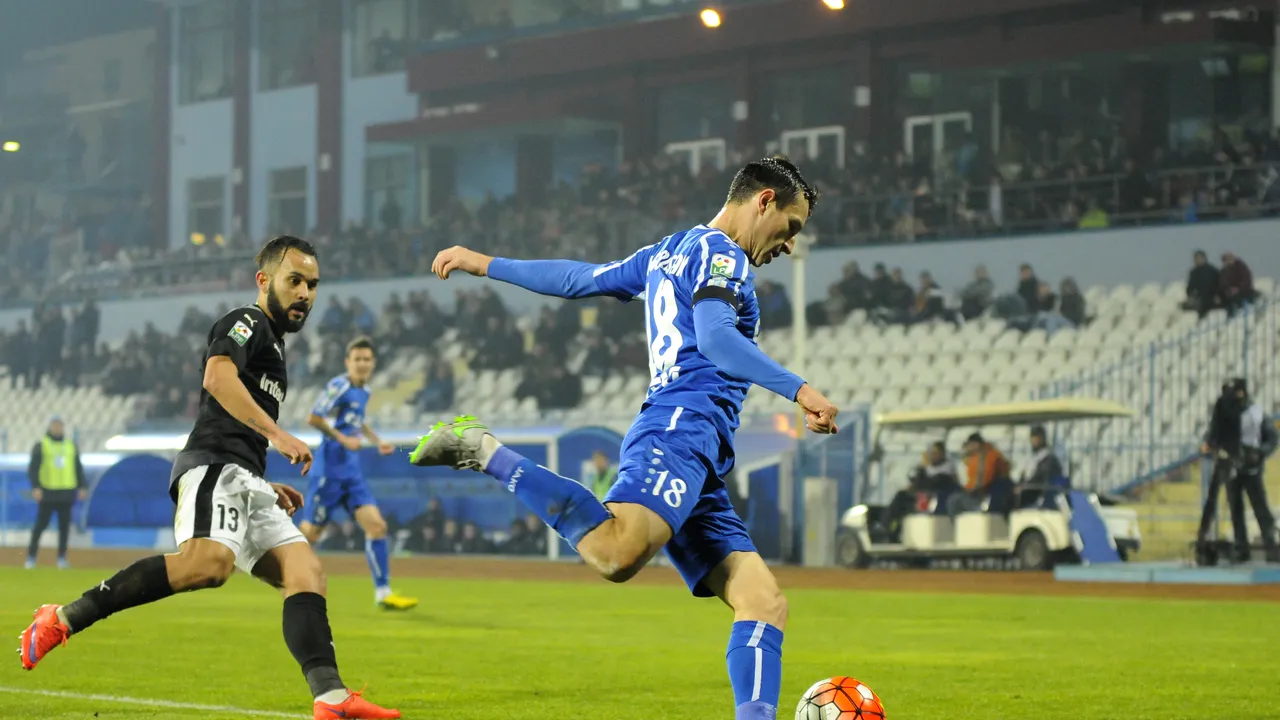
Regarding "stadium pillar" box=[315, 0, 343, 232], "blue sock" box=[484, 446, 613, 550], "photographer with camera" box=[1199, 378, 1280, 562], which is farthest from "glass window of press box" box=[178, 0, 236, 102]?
"blue sock" box=[484, 446, 613, 550]

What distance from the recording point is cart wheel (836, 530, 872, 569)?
23.3 meters

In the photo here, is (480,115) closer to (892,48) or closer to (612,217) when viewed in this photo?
(612,217)

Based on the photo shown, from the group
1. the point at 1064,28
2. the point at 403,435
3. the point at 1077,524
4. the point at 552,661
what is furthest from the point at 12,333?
the point at 552,661

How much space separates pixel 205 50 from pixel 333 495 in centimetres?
3569

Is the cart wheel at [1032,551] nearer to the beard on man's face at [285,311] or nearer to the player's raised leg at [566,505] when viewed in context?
the beard on man's face at [285,311]

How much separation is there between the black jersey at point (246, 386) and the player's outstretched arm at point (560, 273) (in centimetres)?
107

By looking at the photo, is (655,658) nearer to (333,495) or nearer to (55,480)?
(333,495)

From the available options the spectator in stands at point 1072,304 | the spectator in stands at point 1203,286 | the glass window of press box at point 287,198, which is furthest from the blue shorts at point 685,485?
the glass window of press box at point 287,198

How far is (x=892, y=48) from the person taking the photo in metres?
35.7

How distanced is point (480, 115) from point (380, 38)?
4.17 metres

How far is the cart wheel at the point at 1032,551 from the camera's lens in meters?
21.3

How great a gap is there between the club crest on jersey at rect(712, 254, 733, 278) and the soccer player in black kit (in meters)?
1.89

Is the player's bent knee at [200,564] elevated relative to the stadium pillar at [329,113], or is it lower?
lower

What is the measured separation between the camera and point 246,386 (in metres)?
7.11
